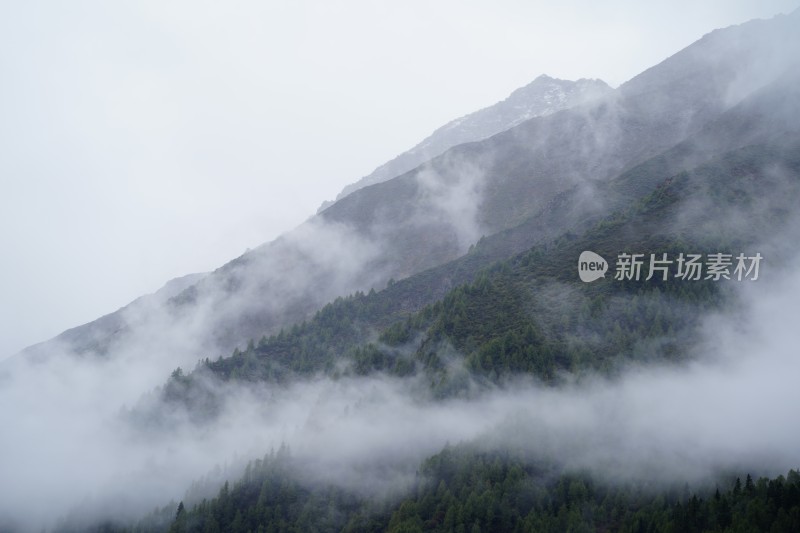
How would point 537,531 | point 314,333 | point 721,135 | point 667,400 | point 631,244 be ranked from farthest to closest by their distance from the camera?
point 721,135
point 314,333
point 631,244
point 667,400
point 537,531

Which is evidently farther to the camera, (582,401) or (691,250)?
(691,250)

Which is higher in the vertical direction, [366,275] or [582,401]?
[366,275]

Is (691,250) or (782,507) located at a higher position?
(691,250)

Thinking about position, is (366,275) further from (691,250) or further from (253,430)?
(691,250)

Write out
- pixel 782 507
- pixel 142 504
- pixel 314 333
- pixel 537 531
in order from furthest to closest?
pixel 314 333 < pixel 142 504 < pixel 537 531 < pixel 782 507

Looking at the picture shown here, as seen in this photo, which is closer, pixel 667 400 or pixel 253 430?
pixel 667 400

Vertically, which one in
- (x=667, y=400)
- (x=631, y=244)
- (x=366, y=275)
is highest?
(x=366, y=275)

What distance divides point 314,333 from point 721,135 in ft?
425

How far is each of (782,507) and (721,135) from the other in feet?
451

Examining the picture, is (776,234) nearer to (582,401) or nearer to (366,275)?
(582,401)

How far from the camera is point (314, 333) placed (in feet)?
459

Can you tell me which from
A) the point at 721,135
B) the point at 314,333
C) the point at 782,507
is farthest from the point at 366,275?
the point at 782,507

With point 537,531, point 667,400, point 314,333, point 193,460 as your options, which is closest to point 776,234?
point 667,400

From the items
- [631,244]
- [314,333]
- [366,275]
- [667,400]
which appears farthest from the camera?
[366,275]
